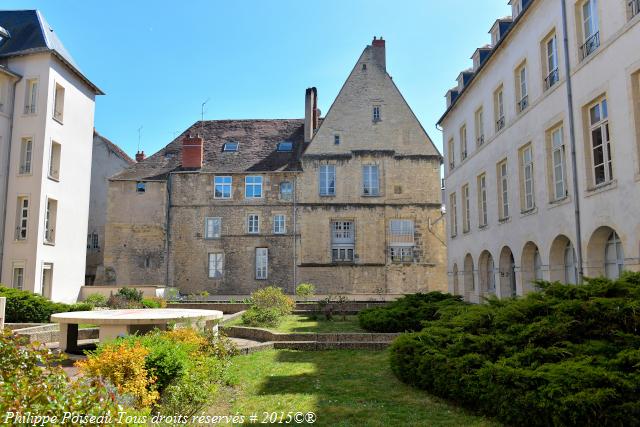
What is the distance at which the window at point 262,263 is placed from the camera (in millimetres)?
31938

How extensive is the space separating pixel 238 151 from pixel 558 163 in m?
24.2

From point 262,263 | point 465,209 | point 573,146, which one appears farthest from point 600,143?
point 262,263

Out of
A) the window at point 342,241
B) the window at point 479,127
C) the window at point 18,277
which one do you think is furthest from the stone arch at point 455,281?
the window at point 18,277

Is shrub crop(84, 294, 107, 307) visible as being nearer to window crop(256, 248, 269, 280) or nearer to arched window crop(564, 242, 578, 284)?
window crop(256, 248, 269, 280)

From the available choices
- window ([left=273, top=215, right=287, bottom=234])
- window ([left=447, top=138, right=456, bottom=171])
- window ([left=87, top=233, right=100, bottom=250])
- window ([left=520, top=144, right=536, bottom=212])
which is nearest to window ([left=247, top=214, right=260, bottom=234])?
window ([left=273, top=215, right=287, bottom=234])

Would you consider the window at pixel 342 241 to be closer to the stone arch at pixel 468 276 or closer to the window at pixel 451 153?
the window at pixel 451 153

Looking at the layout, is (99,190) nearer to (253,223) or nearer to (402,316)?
(253,223)

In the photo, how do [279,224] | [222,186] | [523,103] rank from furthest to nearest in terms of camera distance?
[222,186], [279,224], [523,103]

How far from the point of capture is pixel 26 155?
2205 cm

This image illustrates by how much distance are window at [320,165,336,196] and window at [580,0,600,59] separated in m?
21.0

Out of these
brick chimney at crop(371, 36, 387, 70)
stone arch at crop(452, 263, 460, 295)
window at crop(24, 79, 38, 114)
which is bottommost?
stone arch at crop(452, 263, 460, 295)

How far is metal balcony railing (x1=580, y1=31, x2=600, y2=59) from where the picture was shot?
38.3ft

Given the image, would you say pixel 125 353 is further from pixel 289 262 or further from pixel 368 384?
pixel 289 262

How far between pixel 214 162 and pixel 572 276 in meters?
25.0
